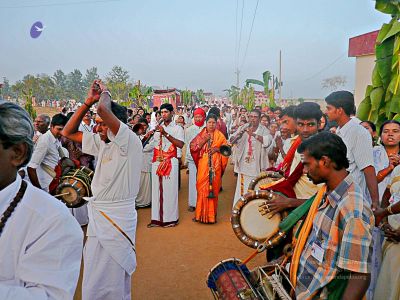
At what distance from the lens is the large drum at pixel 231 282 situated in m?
2.29

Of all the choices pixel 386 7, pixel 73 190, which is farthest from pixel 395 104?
pixel 73 190

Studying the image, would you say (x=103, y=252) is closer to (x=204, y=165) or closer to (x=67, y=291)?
(x=67, y=291)

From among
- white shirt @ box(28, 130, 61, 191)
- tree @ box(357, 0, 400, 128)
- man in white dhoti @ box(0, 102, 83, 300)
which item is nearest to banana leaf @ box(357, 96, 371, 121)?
tree @ box(357, 0, 400, 128)

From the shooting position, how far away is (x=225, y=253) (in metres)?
5.13

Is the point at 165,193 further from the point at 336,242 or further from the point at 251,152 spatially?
the point at 336,242

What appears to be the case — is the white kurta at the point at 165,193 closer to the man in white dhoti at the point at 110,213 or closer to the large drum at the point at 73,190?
the large drum at the point at 73,190

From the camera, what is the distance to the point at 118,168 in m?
2.91

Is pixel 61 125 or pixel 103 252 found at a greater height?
pixel 61 125

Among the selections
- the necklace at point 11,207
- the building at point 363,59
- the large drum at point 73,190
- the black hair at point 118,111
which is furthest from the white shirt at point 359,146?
the building at point 363,59

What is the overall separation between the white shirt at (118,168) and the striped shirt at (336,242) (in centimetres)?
152

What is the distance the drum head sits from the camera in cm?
288

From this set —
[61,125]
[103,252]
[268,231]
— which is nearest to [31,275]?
[103,252]

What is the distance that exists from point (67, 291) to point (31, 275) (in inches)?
5.1

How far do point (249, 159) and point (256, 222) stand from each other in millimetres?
3545
